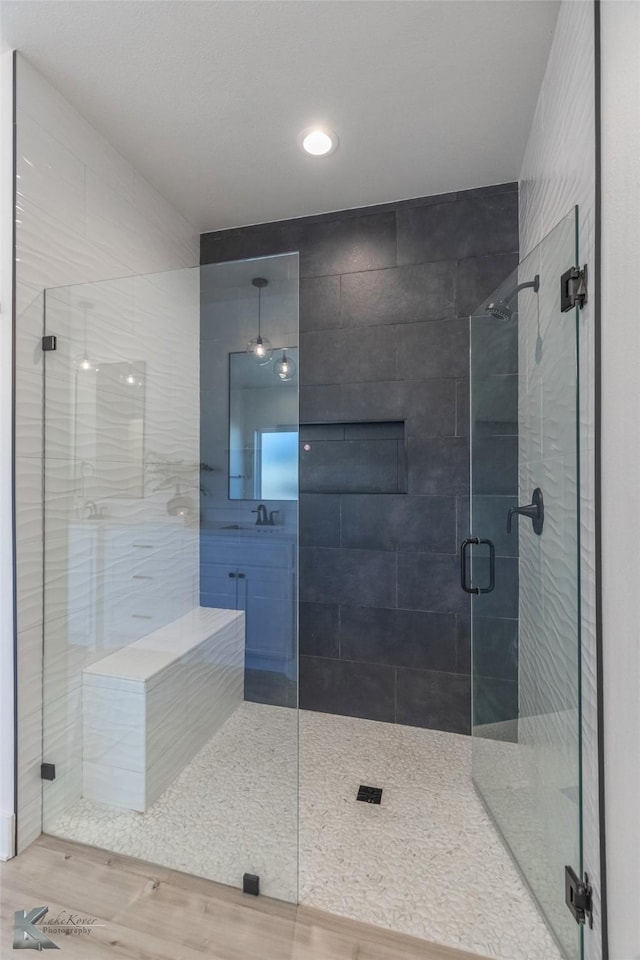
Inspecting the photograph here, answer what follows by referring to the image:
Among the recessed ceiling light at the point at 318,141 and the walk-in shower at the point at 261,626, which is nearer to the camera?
the walk-in shower at the point at 261,626

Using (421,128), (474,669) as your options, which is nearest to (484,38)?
(421,128)

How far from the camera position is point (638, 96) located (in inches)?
37.8

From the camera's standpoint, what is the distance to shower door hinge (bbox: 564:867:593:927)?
1209 mm

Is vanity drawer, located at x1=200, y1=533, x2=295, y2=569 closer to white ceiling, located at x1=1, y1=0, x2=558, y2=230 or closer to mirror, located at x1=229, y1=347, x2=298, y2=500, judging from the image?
mirror, located at x1=229, y1=347, x2=298, y2=500

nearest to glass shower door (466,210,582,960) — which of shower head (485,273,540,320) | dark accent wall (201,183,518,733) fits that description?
shower head (485,273,540,320)

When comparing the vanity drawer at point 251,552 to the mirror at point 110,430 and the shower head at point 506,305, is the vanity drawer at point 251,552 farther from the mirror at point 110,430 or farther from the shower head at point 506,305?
the shower head at point 506,305

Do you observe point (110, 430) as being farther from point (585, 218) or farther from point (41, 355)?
point (585, 218)

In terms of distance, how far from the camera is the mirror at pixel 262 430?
152 centimetres

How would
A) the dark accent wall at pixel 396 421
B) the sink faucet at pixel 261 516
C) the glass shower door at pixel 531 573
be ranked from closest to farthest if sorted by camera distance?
the glass shower door at pixel 531 573 < the sink faucet at pixel 261 516 < the dark accent wall at pixel 396 421

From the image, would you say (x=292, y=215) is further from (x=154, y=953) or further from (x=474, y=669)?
(x=154, y=953)

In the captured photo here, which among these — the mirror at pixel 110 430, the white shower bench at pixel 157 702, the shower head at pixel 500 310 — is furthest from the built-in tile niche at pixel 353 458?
the white shower bench at pixel 157 702

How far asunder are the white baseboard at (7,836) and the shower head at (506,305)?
8.15 feet

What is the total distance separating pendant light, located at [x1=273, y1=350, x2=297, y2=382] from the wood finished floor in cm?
163

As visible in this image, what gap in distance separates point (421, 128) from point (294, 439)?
1.55m
